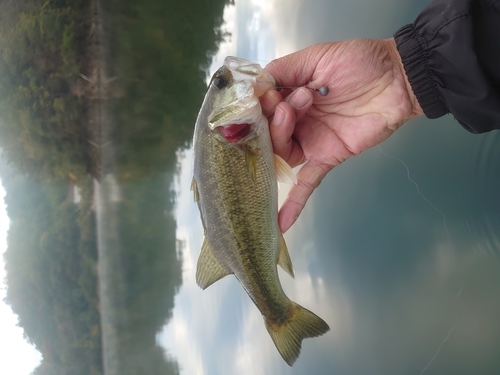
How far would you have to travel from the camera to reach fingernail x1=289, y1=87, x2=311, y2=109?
153 cm

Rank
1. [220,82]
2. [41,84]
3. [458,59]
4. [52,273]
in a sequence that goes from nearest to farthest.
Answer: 1. [458,59]
2. [220,82]
3. [41,84]
4. [52,273]

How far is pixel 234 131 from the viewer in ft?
4.74

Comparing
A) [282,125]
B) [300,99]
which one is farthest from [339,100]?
[282,125]

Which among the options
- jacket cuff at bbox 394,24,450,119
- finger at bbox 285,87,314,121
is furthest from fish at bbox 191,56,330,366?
jacket cuff at bbox 394,24,450,119

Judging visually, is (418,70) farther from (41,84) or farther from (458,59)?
(41,84)

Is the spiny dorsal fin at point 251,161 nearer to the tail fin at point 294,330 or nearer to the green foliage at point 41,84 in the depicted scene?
the tail fin at point 294,330

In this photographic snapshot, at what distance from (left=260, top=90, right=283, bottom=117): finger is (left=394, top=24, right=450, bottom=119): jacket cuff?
0.63 metres

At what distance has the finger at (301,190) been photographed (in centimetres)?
197

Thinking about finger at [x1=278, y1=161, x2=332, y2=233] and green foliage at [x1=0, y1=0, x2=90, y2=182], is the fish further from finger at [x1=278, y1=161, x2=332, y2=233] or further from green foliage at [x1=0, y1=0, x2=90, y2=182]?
green foliage at [x1=0, y1=0, x2=90, y2=182]

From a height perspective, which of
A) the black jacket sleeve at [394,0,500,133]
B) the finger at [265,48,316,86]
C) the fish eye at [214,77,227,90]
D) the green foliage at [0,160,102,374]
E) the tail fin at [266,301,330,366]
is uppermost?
the green foliage at [0,160,102,374]

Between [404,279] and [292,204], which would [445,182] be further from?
[292,204]

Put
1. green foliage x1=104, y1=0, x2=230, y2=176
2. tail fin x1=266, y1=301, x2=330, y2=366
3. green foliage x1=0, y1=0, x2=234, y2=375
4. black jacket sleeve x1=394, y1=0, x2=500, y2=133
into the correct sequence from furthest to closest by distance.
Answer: green foliage x1=104, y1=0, x2=230, y2=176 < green foliage x1=0, y1=0, x2=234, y2=375 < tail fin x1=266, y1=301, x2=330, y2=366 < black jacket sleeve x1=394, y1=0, x2=500, y2=133

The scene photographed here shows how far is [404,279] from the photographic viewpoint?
2.94 m

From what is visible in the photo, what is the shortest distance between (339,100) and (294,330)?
1.24 m
